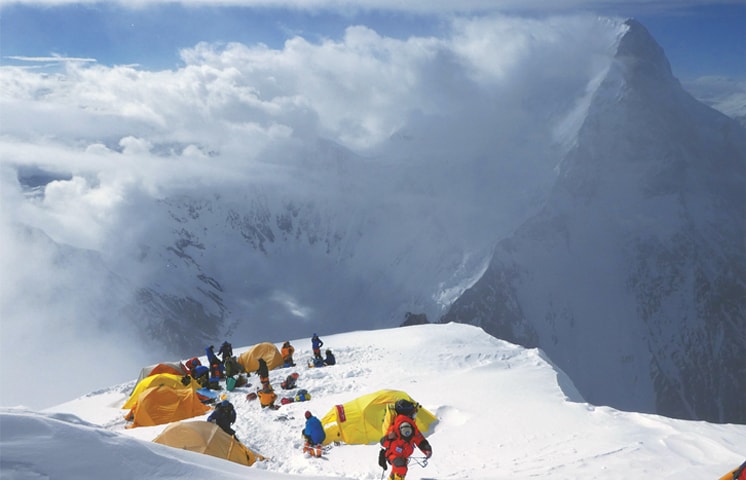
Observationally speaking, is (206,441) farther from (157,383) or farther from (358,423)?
(157,383)

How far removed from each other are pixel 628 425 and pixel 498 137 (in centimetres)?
18649

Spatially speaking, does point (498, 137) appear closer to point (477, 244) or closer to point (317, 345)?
point (477, 244)

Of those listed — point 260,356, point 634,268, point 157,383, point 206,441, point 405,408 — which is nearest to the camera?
point 405,408

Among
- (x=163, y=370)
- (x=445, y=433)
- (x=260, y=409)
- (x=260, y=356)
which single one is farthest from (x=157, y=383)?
(x=445, y=433)

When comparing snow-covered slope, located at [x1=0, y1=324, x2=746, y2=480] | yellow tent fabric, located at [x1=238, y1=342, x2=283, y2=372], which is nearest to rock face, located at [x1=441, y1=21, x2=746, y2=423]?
snow-covered slope, located at [x1=0, y1=324, x2=746, y2=480]

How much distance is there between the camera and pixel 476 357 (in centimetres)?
2391

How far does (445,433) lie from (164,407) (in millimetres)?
9634

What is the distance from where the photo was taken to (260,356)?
25.4 m

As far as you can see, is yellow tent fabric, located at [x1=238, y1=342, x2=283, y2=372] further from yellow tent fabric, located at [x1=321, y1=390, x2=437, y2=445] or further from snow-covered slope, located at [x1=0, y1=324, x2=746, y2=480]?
yellow tent fabric, located at [x1=321, y1=390, x2=437, y2=445]

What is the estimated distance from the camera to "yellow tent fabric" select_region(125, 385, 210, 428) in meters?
18.6

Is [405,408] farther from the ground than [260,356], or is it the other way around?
[260,356]

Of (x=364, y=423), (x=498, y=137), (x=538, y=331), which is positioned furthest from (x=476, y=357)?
(x=498, y=137)

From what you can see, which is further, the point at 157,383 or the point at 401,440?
the point at 157,383

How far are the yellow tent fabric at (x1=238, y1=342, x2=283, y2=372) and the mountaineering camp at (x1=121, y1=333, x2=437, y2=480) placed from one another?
45mm
